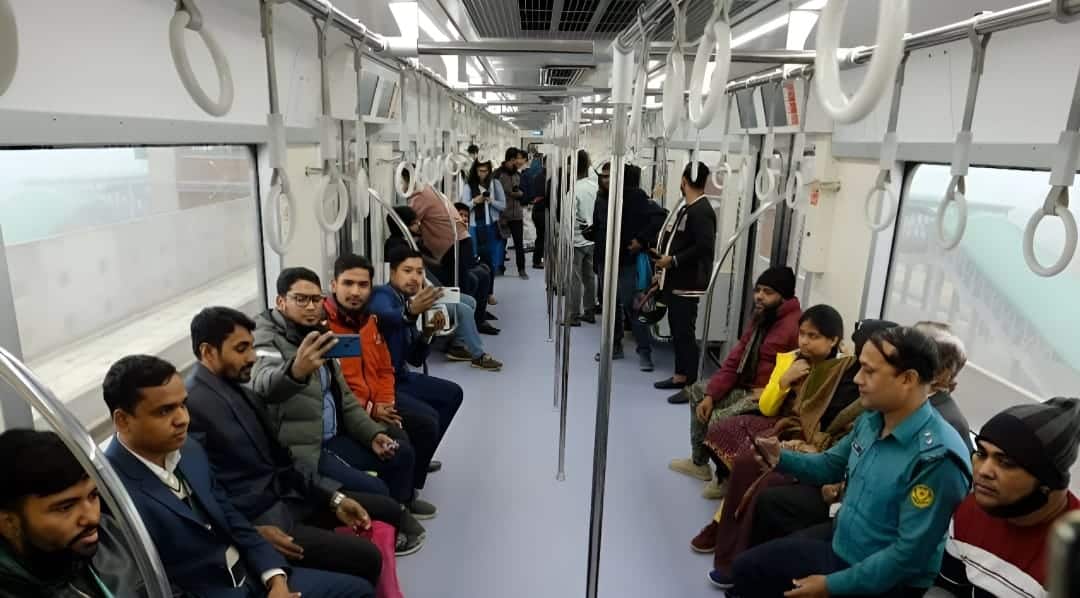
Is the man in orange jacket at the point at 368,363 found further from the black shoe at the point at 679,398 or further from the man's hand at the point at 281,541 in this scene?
the black shoe at the point at 679,398

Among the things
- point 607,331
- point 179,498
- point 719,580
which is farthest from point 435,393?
point 607,331

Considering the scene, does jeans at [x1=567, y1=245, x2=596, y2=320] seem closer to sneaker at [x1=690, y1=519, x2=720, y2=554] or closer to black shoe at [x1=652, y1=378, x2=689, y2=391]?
black shoe at [x1=652, y1=378, x2=689, y2=391]

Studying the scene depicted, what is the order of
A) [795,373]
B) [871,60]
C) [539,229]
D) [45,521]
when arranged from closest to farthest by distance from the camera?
[871,60] < [45,521] < [795,373] < [539,229]

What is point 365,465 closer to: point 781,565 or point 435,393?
point 435,393

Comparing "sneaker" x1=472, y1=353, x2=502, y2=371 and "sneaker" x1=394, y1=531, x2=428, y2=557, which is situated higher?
"sneaker" x1=472, y1=353, x2=502, y2=371

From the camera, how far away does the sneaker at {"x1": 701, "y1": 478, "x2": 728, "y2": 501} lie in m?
3.43

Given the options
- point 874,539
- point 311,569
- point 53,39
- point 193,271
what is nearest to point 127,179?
point 193,271

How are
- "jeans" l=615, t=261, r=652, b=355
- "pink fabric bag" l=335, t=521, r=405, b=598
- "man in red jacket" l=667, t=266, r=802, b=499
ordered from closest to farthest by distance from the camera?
"pink fabric bag" l=335, t=521, r=405, b=598 → "man in red jacket" l=667, t=266, r=802, b=499 → "jeans" l=615, t=261, r=652, b=355

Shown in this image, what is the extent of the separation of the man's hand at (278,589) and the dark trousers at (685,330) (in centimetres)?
345

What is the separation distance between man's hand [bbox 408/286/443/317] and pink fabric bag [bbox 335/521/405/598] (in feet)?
4.00

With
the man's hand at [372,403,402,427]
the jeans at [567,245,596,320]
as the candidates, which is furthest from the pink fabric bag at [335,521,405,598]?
the jeans at [567,245,596,320]

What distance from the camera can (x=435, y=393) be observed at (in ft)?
11.6

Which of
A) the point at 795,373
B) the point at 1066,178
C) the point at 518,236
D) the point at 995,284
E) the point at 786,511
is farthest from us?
the point at 518,236

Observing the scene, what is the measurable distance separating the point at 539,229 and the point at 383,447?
647cm
